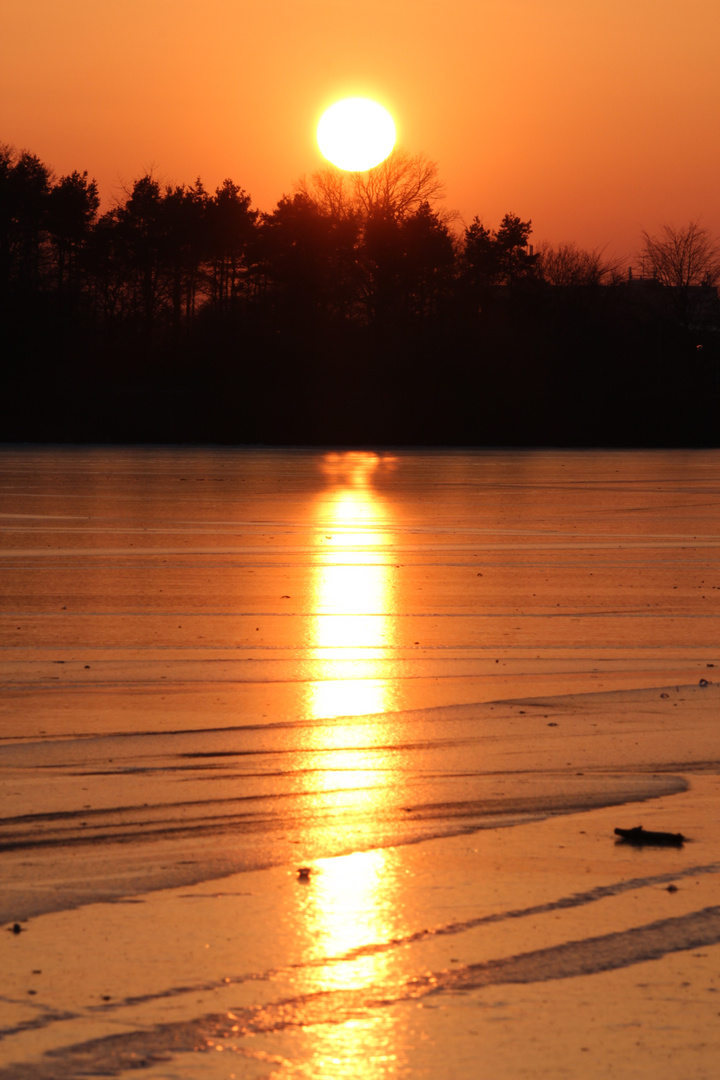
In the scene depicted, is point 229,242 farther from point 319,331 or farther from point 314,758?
point 314,758

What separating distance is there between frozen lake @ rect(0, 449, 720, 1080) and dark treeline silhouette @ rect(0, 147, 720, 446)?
48.0m

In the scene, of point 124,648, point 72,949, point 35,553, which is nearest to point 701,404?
point 35,553

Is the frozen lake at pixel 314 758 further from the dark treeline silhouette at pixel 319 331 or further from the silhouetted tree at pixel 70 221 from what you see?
the silhouetted tree at pixel 70 221

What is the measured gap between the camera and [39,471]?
34.0 m

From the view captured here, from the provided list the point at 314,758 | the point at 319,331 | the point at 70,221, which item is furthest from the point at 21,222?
A: the point at 314,758

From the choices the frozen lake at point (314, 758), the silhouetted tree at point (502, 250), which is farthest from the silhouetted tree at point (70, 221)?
the frozen lake at point (314, 758)

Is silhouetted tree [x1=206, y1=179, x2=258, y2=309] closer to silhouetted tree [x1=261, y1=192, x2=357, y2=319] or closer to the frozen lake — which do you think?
silhouetted tree [x1=261, y1=192, x2=357, y2=319]

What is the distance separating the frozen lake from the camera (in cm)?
366

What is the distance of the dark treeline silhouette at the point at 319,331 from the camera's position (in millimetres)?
63406

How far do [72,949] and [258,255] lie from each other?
249 ft

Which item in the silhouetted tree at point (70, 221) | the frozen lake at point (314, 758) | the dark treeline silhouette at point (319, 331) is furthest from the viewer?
the silhouetted tree at point (70, 221)

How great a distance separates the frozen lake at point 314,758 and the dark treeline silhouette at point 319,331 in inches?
1892

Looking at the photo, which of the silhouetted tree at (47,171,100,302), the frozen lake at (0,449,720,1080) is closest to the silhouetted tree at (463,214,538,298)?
the silhouetted tree at (47,171,100,302)

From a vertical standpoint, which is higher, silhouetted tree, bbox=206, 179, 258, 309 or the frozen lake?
silhouetted tree, bbox=206, 179, 258, 309
